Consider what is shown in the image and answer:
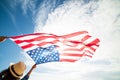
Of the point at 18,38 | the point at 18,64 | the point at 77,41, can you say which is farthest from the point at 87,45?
the point at 18,64

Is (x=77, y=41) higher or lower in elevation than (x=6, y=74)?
higher

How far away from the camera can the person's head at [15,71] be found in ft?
16.4

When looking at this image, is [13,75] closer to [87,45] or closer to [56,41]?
[56,41]

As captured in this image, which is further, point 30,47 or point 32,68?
point 30,47

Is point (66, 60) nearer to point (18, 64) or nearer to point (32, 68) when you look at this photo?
point (32, 68)

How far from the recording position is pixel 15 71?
507cm

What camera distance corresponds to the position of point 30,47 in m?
8.50

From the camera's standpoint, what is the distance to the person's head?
4993 millimetres

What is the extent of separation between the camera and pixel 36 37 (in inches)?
338

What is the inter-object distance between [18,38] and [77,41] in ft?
9.35

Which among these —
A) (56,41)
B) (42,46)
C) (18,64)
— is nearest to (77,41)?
(56,41)

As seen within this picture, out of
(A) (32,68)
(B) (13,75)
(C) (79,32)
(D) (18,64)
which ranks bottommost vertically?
(B) (13,75)

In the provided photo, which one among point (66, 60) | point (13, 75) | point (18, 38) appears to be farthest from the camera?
point (66, 60)

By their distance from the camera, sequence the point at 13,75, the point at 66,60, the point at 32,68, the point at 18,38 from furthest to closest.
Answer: the point at 66,60 → the point at 18,38 → the point at 32,68 → the point at 13,75
